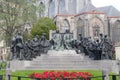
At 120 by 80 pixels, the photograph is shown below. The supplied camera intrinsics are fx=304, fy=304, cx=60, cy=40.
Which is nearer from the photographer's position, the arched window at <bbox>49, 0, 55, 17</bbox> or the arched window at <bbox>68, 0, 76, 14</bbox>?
the arched window at <bbox>68, 0, 76, 14</bbox>

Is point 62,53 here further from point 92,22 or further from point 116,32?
point 116,32

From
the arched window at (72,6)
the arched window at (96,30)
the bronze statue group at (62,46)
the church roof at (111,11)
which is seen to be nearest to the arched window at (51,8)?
the arched window at (72,6)

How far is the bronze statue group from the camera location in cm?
2555

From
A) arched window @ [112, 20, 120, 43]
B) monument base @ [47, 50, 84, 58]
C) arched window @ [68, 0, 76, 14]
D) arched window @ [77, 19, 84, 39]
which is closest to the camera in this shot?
monument base @ [47, 50, 84, 58]

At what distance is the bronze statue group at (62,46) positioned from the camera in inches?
1006

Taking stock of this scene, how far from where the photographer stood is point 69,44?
29172mm

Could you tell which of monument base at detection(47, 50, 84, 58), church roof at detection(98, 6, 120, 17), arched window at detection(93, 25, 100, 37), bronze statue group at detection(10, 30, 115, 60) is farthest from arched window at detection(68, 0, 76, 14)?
monument base at detection(47, 50, 84, 58)

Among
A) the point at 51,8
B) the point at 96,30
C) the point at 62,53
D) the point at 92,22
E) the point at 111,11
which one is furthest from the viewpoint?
the point at 51,8

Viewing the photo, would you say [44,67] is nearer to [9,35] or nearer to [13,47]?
[13,47]

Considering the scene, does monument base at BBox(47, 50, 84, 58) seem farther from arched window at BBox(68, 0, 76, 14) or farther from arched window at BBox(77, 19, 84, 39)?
arched window at BBox(68, 0, 76, 14)

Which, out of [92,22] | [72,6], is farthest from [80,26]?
[72,6]

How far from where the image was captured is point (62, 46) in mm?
28922

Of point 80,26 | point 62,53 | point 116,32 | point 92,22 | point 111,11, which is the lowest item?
point 62,53

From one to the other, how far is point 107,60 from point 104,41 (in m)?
1.67
